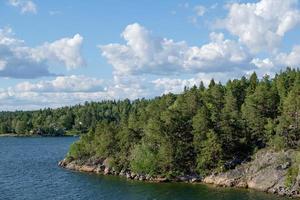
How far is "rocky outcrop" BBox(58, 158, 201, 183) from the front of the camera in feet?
338

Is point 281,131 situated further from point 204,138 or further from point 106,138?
point 106,138

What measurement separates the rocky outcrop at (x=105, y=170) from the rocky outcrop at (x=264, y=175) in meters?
4.87

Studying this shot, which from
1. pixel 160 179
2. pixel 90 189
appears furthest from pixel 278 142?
pixel 90 189

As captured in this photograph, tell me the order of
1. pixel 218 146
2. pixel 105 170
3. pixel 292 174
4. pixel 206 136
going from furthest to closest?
pixel 105 170, pixel 206 136, pixel 218 146, pixel 292 174

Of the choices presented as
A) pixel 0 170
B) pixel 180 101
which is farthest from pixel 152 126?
pixel 0 170

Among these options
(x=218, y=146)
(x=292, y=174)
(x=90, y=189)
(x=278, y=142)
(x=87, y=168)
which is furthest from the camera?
Answer: (x=87, y=168)

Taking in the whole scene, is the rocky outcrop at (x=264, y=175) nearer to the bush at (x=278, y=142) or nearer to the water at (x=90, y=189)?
the bush at (x=278, y=142)

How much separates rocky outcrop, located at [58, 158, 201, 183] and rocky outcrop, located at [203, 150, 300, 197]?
4.87 metres

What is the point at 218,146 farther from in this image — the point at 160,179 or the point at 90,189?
the point at 90,189

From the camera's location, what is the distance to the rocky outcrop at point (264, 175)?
294 ft

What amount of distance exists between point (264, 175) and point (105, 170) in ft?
130

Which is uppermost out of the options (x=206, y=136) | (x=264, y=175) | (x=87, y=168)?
(x=206, y=136)

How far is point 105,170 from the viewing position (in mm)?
116750

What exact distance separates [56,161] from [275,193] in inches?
2961
